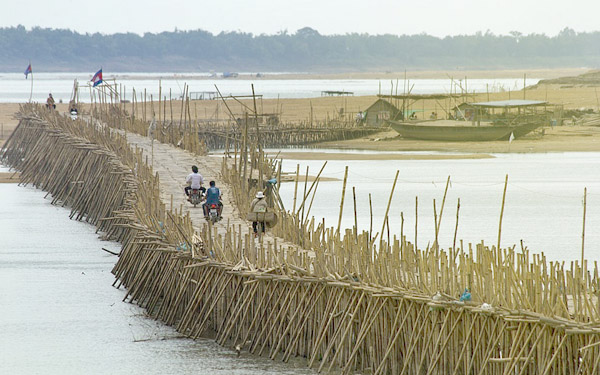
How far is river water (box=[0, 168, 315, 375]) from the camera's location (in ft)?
53.1

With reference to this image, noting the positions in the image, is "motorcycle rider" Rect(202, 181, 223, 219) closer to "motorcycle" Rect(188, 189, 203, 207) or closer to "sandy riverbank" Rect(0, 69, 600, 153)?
"motorcycle" Rect(188, 189, 203, 207)

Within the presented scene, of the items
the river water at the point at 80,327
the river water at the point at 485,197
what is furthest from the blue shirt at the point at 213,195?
the river water at the point at 485,197

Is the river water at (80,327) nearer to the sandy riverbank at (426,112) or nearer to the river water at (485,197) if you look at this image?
the river water at (485,197)

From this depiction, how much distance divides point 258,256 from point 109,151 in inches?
746

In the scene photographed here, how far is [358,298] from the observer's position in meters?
14.3

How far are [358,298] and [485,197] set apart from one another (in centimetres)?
2197

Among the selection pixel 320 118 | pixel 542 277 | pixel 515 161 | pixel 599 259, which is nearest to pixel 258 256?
pixel 542 277

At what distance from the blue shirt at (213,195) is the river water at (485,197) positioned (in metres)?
4.20

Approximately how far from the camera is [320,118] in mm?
75188

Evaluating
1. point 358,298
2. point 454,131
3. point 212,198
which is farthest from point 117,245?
point 454,131

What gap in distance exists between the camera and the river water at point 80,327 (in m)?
16.2

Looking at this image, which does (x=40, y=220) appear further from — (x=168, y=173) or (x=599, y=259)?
(x=599, y=259)

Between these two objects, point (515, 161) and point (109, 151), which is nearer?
point (109, 151)

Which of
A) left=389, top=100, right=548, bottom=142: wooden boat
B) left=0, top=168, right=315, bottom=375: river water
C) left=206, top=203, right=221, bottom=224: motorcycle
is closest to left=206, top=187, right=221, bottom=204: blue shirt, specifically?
left=206, top=203, right=221, bottom=224: motorcycle
